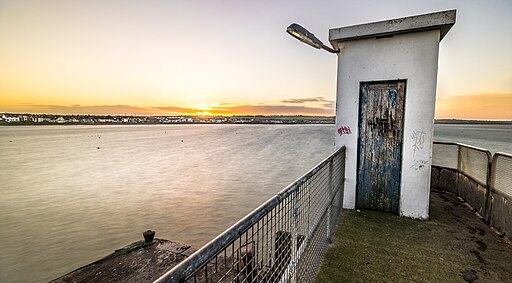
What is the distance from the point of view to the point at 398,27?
4.32 meters

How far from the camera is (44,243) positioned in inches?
328

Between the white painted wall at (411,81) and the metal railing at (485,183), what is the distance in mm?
928

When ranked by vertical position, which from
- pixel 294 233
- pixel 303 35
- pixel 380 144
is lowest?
pixel 294 233

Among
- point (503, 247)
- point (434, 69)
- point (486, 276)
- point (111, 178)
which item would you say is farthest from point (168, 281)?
point (111, 178)

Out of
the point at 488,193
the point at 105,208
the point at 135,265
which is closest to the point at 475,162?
the point at 488,193

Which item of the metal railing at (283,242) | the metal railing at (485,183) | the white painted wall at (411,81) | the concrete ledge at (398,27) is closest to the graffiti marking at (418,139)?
the white painted wall at (411,81)

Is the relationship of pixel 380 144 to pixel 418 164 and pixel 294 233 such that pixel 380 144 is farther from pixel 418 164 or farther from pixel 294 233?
pixel 294 233

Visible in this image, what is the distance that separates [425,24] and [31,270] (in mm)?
11019

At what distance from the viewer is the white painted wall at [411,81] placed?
4.33 m

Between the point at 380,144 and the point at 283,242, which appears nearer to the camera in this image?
the point at 283,242

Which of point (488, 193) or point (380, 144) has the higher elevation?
point (380, 144)

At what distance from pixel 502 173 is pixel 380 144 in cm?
179

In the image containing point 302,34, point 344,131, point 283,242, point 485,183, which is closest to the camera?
point 283,242

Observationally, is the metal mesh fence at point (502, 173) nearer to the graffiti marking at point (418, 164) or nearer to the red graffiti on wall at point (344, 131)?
the graffiti marking at point (418, 164)
